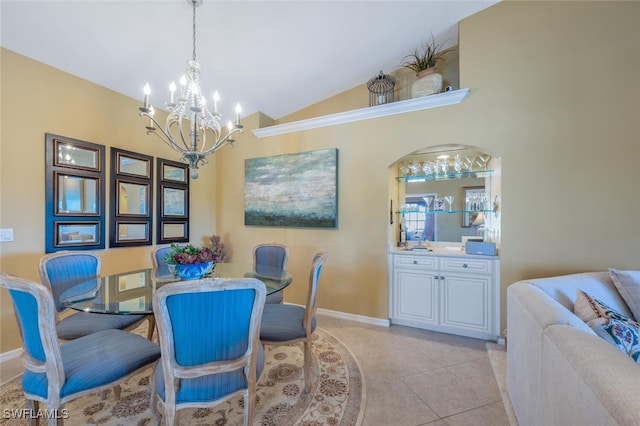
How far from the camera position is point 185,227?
3.94m

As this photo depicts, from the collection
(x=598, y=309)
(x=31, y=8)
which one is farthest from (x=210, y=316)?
(x=31, y=8)

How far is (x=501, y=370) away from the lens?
2248mm

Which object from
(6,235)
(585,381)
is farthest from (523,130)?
(6,235)

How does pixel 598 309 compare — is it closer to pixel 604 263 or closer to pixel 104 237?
pixel 604 263

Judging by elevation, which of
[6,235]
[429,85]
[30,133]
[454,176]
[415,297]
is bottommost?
[415,297]

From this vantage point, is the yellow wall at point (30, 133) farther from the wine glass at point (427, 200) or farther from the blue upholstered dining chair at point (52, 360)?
the wine glass at point (427, 200)

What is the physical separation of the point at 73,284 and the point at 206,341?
69.1 inches

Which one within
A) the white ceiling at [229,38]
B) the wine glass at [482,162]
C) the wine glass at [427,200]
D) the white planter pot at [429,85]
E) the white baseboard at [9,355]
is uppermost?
the white ceiling at [229,38]

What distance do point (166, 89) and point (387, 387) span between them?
12.7 feet

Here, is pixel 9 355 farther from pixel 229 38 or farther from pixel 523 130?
pixel 523 130

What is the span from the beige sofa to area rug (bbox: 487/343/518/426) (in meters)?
0.07

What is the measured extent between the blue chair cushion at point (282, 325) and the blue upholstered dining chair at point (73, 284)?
891mm

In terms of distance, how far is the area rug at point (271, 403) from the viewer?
169 cm

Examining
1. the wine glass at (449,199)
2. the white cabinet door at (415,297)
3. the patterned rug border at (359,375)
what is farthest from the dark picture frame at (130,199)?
Answer: the wine glass at (449,199)
